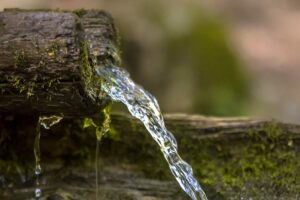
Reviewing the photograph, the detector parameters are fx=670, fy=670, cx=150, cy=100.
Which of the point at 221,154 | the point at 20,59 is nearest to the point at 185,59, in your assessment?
the point at 221,154

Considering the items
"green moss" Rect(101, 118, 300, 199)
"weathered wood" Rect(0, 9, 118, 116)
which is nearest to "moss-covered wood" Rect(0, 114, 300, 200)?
"green moss" Rect(101, 118, 300, 199)

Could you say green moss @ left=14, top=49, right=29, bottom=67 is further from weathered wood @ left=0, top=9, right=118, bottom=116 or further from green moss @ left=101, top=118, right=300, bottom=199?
green moss @ left=101, top=118, right=300, bottom=199

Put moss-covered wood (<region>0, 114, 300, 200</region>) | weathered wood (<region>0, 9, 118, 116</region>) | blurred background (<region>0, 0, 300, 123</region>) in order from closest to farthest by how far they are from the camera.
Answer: weathered wood (<region>0, 9, 118, 116</region>) < moss-covered wood (<region>0, 114, 300, 200</region>) < blurred background (<region>0, 0, 300, 123</region>)

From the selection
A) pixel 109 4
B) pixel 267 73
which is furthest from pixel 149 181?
pixel 267 73

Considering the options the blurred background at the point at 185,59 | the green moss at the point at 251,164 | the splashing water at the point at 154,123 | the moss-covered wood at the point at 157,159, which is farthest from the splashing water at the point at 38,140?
the blurred background at the point at 185,59

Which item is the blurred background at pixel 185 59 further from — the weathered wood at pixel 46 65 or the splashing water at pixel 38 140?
the weathered wood at pixel 46 65

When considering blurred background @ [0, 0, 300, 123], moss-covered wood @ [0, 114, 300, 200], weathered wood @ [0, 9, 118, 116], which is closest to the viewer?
weathered wood @ [0, 9, 118, 116]
